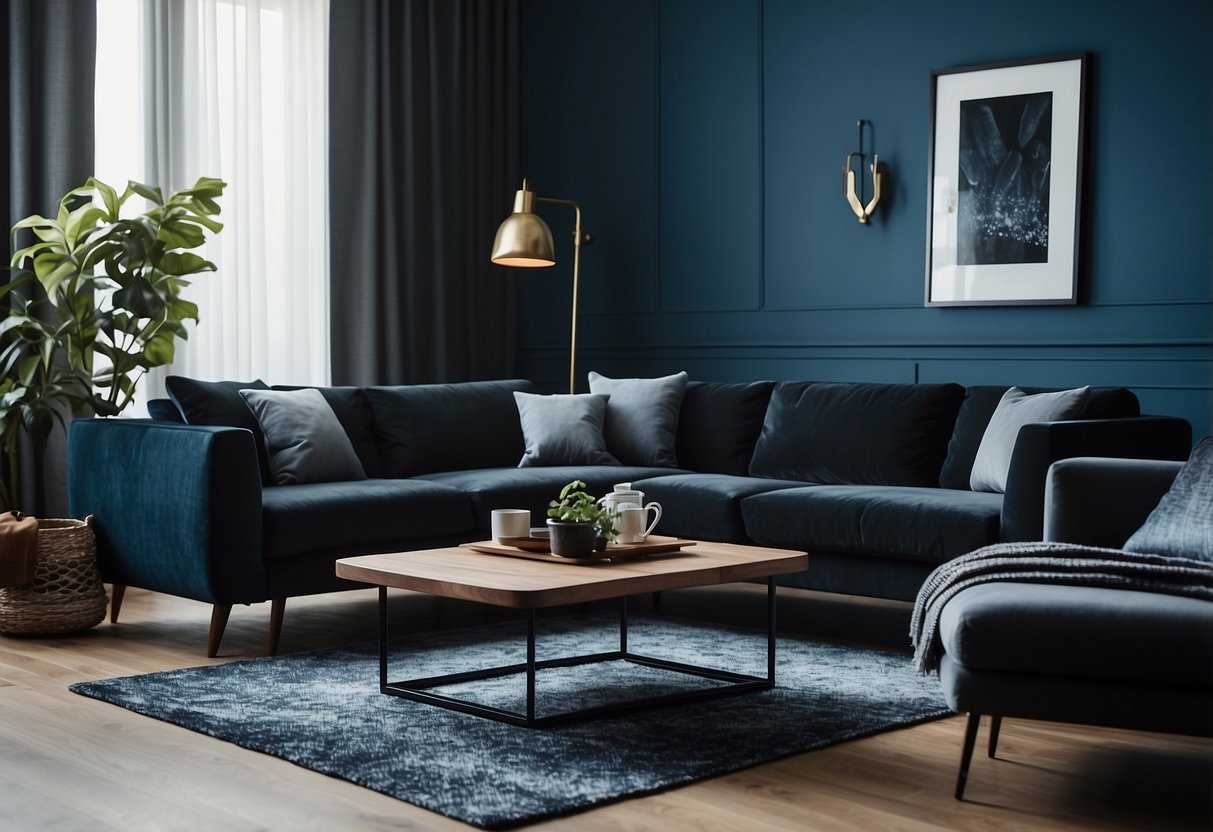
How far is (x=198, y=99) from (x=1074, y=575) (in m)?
4.34

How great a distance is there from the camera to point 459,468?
521 cm

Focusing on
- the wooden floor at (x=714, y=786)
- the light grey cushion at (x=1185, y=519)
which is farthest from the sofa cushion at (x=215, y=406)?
the light grey cushion at (x=1185, y=519)

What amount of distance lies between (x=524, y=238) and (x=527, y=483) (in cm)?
119

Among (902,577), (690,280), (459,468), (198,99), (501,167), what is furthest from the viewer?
(501,167)

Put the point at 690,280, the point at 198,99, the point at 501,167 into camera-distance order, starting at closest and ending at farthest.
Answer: the point at 198,99
the point at 690,280
the point at 501,167

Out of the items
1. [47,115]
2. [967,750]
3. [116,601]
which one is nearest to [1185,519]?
[967,750]

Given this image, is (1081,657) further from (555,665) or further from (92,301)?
(92,301)

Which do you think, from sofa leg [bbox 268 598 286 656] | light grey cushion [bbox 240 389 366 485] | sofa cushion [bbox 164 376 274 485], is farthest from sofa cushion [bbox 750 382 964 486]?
sofa leg [bbox 268 598 286 656]

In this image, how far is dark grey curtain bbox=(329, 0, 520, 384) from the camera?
630 cm

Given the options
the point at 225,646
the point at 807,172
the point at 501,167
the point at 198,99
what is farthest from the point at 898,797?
the point at 501,167

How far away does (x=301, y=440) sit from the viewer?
4602 mm

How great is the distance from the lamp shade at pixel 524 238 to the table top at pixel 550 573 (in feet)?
6.83

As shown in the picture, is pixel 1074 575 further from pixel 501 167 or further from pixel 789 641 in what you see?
pixel 501 167

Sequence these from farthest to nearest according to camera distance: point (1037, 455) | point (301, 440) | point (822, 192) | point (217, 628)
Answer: point (822, 192) < point (301, 440) < point (217, 628) < point (1037, 455)
